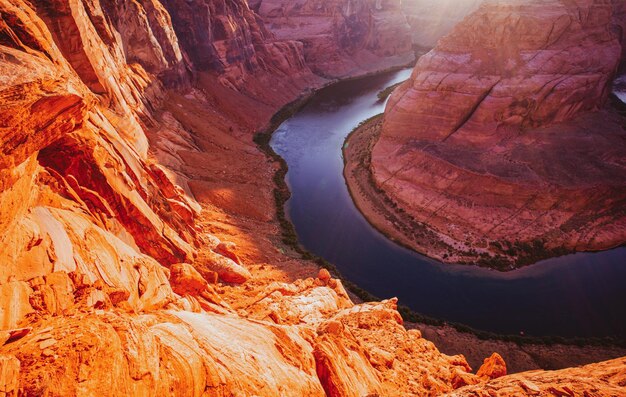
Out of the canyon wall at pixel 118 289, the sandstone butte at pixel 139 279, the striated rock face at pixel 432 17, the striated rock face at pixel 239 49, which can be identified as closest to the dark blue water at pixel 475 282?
the sandstone butte at pixel 139 279

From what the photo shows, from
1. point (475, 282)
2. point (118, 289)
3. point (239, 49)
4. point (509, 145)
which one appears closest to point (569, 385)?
point (118, 289)

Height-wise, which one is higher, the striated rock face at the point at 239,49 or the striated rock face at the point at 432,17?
the striated rock face at the point at 432,17

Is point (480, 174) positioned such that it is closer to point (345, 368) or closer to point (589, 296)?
point (589, 296)

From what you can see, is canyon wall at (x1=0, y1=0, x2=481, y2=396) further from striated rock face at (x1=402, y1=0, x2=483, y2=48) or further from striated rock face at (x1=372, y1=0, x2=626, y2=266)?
striated rock face at (x1=402, y1=0, x2=483, y2=48)

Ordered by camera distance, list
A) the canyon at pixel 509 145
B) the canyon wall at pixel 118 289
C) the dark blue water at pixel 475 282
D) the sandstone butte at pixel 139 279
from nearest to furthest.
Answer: the canyon wall at pixel 118 289 → the sandstone butte at pixel 139 279 → the dark blue water at pixel 475 282 → the canyon at pixel 509 145

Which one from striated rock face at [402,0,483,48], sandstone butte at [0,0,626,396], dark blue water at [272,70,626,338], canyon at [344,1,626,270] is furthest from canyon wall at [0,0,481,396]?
striated rock face at [402,0,483,48]

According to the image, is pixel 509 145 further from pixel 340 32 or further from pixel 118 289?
pixel 340 32

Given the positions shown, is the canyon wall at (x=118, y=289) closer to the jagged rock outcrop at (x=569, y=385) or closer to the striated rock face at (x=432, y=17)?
the jagged rock outcrop at (x=569, y=385)
